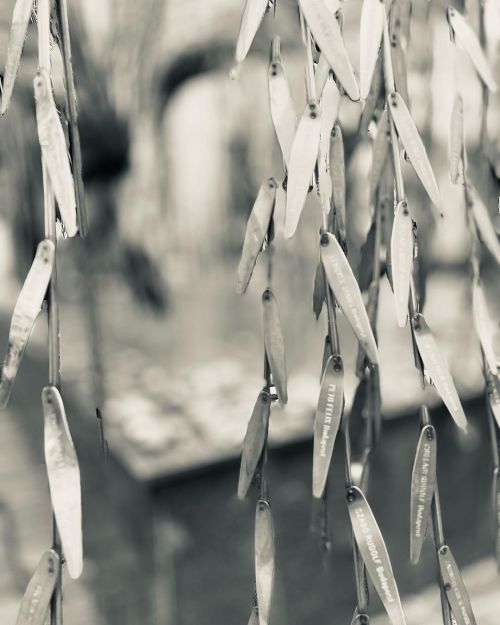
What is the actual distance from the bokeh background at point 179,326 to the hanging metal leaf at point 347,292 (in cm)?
31

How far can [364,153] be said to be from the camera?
2.78 ft

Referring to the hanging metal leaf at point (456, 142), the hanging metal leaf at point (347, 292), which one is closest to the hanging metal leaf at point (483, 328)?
the hanging metal leaf at point (456, 142)

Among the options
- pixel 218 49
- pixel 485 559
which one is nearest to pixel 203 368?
pixel 218 49

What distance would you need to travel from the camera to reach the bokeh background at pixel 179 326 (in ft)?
2.34

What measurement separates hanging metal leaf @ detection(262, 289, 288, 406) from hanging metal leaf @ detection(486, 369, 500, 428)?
0.71 feet

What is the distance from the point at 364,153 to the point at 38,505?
1.67ft

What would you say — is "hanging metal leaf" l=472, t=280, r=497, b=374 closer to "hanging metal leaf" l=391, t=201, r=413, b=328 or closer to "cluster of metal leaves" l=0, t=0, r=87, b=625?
"hanging metal leaf" l=391, t=201, r=413, b=328

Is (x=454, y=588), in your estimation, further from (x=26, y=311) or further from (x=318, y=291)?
(x=26, y=311)

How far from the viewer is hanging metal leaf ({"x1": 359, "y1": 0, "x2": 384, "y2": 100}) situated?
0.53 metres

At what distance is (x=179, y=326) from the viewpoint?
773mm

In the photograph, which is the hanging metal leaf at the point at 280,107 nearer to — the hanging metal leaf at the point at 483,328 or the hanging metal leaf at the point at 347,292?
the hanging metal leaf at the point at 347,292

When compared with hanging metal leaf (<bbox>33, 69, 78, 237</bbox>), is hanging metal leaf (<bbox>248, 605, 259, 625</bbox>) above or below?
below

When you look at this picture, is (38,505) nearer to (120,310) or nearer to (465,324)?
(120,310)

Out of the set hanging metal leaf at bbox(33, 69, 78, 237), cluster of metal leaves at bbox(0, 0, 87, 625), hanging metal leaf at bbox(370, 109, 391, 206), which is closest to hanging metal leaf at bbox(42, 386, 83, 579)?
cluster of metal leaves at bbox(0, 0, 87, 625)
